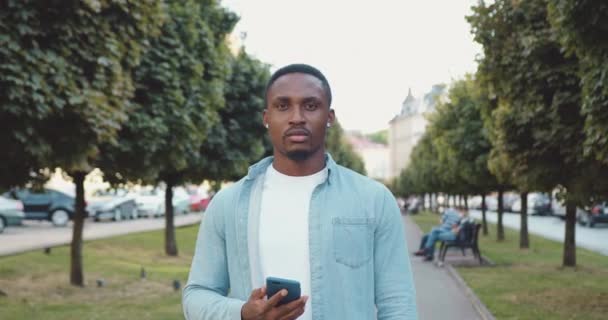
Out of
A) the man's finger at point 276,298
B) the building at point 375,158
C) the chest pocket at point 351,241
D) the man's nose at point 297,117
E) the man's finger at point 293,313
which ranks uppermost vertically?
the building at point 375,158

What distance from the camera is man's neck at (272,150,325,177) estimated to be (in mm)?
2627

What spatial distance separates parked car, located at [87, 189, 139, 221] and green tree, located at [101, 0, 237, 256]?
20251 millimetres

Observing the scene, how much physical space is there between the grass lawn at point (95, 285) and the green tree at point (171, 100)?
6.69ft

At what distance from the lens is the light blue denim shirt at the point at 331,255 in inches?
99.1

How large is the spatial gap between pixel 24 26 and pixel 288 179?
6121 millimetres

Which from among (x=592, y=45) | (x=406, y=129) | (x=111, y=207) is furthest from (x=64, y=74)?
(x=406, y=129)

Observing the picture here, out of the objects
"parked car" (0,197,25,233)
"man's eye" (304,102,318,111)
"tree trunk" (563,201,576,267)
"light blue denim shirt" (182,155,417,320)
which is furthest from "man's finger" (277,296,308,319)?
"parked car" (0,197,25,233)

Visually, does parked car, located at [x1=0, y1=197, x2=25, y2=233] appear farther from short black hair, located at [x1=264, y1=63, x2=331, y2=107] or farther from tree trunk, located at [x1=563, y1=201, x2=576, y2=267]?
short black hair, located at [x1=264, y1=63, x2=331, y2=107]

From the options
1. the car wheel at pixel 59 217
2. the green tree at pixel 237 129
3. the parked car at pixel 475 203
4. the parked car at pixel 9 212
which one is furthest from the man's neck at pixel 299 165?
the parked car at pixel 475 203

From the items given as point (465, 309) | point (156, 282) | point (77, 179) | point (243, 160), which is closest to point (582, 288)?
point (465, 309)

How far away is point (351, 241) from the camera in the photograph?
8.33 feet

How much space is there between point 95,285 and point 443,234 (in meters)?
8.25

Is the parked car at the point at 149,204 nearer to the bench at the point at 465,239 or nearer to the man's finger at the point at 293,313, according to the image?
the bench at the point at 465,239

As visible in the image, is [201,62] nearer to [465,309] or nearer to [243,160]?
[243,160]
